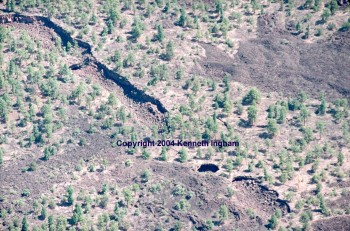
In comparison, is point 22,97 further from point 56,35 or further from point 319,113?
point 319,113

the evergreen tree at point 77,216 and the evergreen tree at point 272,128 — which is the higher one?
the evergreen tree at point 272,128

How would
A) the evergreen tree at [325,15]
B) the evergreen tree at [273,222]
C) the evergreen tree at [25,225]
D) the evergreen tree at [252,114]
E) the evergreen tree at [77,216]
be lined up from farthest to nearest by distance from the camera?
the evergreen tree at [325,15], the evergreen tree at [252,114], the evergreen tree at [273,222], the evergreen tree at [77,216], the evergreen tree at [25,225]

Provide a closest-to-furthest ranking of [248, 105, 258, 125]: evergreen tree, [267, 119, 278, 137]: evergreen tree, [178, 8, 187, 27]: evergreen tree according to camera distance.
A: [267, 119, 278, 137]: evergreen tree < [248, 105, 258, 125]: evergreen tree < [178, 8, 187, 27]: evergreen tree

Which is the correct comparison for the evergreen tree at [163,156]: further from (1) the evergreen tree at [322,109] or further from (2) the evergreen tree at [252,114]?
(1) the evergreen tree at [322,109]

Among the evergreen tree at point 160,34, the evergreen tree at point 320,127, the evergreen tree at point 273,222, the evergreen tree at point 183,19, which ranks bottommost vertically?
the evergreen tree at point 273,222

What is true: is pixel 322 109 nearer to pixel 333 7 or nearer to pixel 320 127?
pixel 320 127

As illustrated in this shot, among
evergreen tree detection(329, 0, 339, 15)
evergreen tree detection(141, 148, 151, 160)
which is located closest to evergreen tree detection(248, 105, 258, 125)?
evergreen tree detection(141, 148, 151, 160)

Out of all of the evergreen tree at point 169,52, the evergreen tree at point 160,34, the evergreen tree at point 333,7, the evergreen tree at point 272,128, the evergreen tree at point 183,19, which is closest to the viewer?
the evergreen tree at point 272,128

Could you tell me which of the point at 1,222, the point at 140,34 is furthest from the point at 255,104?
the point at 1,222

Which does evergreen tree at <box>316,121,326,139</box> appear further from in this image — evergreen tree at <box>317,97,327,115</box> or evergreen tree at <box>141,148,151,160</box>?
evergreen tree at <box>141,148,151,160</box>

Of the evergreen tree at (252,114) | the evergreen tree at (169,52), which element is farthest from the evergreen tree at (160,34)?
the evergreen tree at (252,114)

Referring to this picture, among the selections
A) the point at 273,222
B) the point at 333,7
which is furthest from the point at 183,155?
the point at 333,7
